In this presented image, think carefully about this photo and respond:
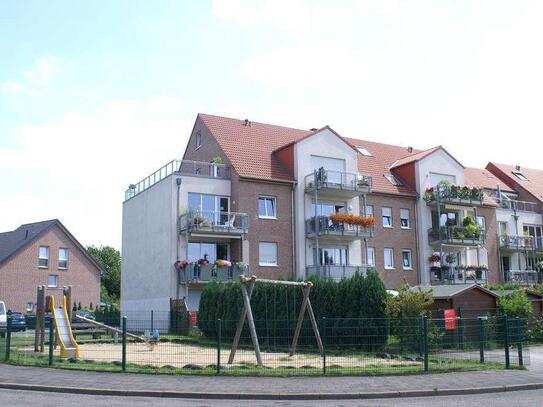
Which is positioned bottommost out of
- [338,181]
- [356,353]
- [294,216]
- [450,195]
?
[356,353]

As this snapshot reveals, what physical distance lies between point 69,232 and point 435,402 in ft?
150

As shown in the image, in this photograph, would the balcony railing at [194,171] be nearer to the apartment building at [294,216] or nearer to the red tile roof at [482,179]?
the apartment building at [294,216]

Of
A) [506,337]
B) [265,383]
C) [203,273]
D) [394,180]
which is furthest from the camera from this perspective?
[394,180]

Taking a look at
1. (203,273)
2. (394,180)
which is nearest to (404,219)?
(394,180)

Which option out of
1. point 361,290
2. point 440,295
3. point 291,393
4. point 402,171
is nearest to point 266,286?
point 361,290

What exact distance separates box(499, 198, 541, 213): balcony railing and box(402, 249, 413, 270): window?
33.8 feet

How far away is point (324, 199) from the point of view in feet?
128

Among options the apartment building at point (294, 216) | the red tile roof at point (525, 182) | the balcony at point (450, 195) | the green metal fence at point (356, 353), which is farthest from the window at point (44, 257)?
the red tile roof at point (525, 182)

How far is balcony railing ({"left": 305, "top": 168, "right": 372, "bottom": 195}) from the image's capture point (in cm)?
3731

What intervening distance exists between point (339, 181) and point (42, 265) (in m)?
26.7

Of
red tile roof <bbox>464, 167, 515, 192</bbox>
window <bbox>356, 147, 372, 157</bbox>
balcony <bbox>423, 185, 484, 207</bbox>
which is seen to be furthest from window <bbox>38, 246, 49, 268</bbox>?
red tile roof <bbox>464, 167, 515, 192</bbox>

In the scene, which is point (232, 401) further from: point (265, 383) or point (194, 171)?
point (194, 171)

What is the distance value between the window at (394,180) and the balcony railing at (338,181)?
4198mm

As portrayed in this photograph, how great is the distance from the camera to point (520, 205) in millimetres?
49312
